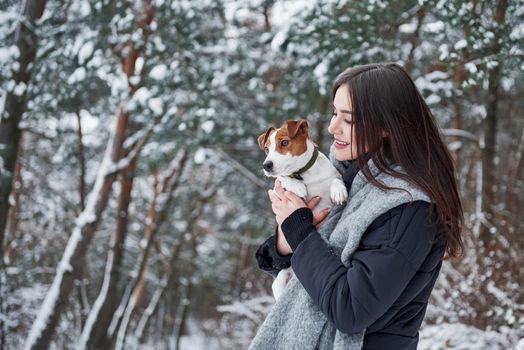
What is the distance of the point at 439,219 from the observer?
166 cm

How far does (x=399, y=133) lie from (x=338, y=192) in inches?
15.6

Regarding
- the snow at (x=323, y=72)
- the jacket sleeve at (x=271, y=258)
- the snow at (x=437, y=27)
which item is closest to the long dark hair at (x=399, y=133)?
the jacket sleeve at (x=271, y=258)

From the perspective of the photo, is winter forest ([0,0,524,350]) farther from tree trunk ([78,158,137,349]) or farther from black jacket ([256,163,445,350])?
black jacket ([256,163,445,350])

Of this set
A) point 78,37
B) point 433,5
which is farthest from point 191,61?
point 433,5

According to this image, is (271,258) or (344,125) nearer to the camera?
(344,125)

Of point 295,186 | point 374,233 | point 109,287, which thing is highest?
point 295,186

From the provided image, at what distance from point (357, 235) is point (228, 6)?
6137mm

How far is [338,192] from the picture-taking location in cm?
207

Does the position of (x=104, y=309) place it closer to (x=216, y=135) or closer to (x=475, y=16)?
(x=216, y=135)

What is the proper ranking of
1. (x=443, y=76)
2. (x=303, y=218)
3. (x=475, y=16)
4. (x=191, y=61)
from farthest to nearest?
1. (x=191, y=61)
2. (x=443, y=76)
3. (x=475, y=16)
4. (x=303, y=218)

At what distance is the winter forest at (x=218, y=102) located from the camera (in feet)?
16.7

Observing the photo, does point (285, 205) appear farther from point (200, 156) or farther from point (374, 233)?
point (200, 156)

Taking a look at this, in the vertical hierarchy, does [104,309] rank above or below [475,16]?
below

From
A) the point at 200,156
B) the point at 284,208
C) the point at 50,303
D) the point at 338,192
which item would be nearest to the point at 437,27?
the point at 338,192
